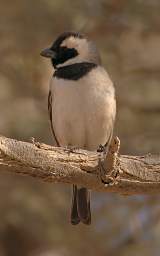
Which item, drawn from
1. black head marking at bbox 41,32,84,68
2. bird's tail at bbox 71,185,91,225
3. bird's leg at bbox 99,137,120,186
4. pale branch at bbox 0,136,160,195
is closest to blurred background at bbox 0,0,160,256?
black head marking at bbox 41,32,84,68

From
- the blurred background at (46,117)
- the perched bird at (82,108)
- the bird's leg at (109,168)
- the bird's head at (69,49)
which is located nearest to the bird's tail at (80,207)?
the perched bird at (82,108)

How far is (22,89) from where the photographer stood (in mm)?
6672

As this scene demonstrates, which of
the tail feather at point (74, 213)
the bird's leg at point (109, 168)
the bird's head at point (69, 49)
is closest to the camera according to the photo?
the bird's leg at point (109, 168)

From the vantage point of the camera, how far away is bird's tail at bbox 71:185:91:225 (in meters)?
5.20

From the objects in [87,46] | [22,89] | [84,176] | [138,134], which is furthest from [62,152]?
[22,89]

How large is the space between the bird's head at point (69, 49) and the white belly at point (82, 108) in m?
0.45

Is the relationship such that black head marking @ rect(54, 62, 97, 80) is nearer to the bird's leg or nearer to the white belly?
the white belly

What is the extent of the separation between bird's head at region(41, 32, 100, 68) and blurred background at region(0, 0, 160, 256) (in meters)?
0.48

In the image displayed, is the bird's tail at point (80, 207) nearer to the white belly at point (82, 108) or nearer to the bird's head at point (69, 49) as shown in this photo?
the white belly at point (82, 108)

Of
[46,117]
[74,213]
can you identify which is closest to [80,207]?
[74,213]

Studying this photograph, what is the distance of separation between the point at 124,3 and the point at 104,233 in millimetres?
1872

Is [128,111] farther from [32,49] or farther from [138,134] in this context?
[32,49]

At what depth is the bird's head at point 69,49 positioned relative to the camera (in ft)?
19.0

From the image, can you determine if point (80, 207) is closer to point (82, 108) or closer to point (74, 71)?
point (82, 108)
